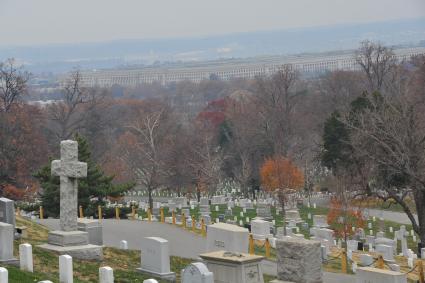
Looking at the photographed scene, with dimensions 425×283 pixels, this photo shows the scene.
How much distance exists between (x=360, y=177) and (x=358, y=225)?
6.38 feet

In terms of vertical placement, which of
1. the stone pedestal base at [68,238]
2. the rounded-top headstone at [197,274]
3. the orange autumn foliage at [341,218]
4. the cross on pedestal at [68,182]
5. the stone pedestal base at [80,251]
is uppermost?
the cross on pedestal at [68,182]

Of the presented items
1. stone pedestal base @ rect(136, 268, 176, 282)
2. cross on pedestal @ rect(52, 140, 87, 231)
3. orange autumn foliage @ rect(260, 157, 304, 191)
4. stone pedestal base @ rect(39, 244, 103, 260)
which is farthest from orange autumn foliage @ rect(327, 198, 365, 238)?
stone pedestal base @ rect(136, 268, 176, 282)

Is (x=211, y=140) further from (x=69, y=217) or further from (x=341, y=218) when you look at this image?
(x=69, y=217)

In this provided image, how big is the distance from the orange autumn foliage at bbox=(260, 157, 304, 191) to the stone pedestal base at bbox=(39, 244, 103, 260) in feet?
95.3

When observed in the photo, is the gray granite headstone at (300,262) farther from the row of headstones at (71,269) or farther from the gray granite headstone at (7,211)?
the gray granite headstone at (7,211)

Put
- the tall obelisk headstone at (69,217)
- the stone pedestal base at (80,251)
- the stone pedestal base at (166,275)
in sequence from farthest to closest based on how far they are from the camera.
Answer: the tall obelisk headstone at (69,217) < the stone pedestal base at (80,251) < the stone pedestal base at (166,275)

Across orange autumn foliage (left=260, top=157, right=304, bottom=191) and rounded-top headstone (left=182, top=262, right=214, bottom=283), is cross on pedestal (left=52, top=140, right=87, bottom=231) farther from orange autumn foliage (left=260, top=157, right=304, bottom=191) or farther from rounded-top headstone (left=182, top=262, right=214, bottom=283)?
orange autumn foliage (left=260, top=157, right=304, bottom=191)

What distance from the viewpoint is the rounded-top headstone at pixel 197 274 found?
1608 centimetres

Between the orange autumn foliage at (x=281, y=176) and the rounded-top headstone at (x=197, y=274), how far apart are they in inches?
1320

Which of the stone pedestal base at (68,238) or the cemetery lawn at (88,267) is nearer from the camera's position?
the cemetery lawn at (88,267)

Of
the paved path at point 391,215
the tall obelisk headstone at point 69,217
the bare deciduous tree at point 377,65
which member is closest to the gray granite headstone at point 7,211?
the tall obelisk headstone at point 69,217

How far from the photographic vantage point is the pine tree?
39562 mm

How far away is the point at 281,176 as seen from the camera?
50750mm

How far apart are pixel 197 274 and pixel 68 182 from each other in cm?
668
